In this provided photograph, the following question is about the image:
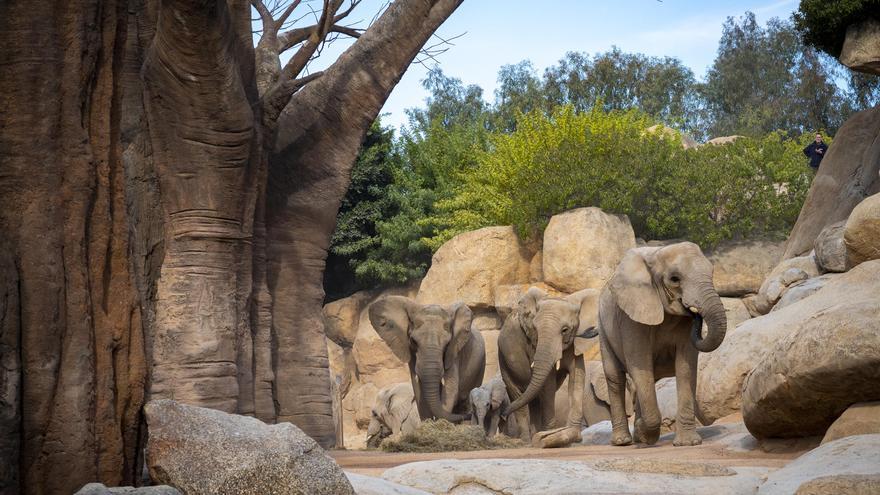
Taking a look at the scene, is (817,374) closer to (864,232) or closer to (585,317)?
(864,232)

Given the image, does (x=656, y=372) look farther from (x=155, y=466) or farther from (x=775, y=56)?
(x=775, y=56)

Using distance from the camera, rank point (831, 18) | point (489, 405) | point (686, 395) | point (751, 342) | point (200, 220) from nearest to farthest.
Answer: point (200, 220) → point (686, 395) → point (751, 342) → point (489, 405) → point (831, 18)

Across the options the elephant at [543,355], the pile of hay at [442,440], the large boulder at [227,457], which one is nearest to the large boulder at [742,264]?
the elephant at [543,355]

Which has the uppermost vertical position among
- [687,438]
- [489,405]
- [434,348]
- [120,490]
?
[434,348]

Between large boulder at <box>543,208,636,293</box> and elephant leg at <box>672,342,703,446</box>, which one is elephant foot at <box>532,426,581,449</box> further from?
large boulder at <box>543,208,636,293</box>

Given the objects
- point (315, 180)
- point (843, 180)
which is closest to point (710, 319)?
point (315, 180)

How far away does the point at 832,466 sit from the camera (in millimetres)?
6816

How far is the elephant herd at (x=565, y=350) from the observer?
11859 mm

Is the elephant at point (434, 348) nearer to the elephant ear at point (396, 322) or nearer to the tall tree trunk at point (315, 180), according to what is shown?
the elephant ear at point (396, 322)

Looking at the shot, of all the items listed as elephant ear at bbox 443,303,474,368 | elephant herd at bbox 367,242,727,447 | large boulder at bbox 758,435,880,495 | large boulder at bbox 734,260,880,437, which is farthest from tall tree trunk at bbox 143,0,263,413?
elephant ear at bbox 443,303,474,368

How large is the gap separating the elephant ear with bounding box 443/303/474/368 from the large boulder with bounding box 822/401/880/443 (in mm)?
9224

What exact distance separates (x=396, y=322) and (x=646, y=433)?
20.4 feet

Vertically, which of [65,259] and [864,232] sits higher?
[864,232]

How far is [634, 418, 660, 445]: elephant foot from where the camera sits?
39.5ft
